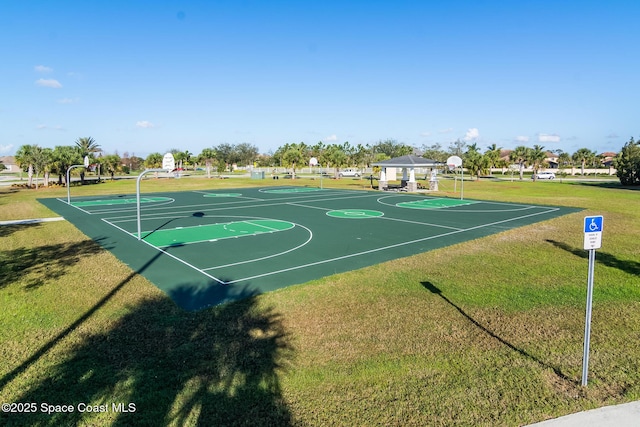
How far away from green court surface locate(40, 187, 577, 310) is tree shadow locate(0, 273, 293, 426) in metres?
A: 1.47

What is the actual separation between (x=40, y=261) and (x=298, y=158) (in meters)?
51.2

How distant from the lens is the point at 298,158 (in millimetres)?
62812

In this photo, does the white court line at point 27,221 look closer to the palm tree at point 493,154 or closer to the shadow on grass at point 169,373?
the shadow on grass at point 169,373

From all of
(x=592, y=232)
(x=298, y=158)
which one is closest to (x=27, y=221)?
(x=592, y=232)

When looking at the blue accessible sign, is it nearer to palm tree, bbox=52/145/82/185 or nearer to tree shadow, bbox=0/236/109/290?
tree shadow, bbox=0/236/109/290

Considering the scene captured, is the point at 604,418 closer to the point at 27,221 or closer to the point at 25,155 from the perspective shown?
the point at 27,221

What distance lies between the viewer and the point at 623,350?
6965 mm

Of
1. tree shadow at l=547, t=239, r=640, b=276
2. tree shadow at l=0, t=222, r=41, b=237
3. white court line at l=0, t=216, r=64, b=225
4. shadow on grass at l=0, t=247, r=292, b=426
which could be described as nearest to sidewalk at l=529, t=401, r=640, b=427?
shadow on grass at l=0, t=247, r=292, b=426

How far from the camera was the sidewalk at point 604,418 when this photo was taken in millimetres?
5090

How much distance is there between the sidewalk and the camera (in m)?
5.09

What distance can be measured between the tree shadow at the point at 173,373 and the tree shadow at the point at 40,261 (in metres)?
3.86

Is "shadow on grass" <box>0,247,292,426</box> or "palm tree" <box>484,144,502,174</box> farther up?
"palm tree" <box>484,144,502,174</box>

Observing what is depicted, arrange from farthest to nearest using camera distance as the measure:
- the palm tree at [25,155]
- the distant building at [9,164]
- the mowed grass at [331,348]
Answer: the distant building at [9,164] < the palm tree at [25,155] < the mowed grass at [331,348]

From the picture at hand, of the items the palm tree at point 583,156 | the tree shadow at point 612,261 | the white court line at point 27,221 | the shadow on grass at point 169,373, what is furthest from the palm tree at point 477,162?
the shadow on grass at point 169,373
